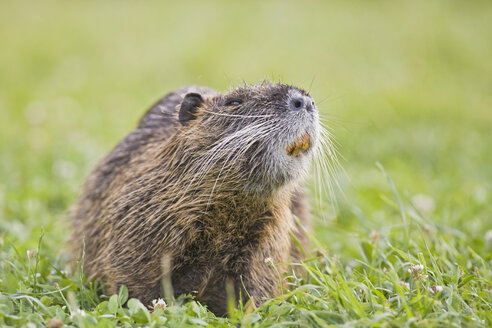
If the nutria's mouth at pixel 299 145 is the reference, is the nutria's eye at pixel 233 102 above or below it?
above

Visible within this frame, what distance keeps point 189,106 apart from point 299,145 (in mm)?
721

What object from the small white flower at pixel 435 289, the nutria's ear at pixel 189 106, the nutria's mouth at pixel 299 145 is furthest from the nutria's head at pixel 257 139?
the small white flower at pixel 435 289

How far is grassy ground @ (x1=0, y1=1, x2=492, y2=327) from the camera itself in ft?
7.95

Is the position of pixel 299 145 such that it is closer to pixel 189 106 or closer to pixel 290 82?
pixel 189 106

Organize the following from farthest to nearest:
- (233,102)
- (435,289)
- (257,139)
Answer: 1. (233,102)
2. (257,139)
3. (435,289)

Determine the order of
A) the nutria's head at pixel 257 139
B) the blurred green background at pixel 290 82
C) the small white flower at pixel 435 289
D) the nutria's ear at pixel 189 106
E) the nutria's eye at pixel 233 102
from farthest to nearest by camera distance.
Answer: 1. the blurred green background at pixel 290 82
2. the nutria's ear at pixel 189 106
3. the nutria's eye at pixel 233 102
4. the nutria's head at pixel 257 139
5. the small white flower at pixel 435 289

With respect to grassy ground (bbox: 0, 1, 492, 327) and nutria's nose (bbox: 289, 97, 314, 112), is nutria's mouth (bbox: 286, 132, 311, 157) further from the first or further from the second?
grassy ground (bbox: 0, 1, 492, 327)

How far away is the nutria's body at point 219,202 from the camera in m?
2.67

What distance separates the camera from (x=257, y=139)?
261 cm

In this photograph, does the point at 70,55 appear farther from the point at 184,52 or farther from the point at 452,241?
the point at 452,241

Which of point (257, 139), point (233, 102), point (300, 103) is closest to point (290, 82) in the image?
point (233, 102)

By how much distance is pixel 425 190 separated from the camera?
4980 mm

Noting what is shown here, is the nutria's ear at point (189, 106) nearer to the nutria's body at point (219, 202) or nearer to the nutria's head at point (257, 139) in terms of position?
the nutria's body at point (219, 202)

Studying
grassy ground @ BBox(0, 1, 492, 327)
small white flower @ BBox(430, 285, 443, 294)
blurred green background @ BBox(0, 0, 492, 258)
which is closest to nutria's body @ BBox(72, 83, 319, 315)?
grassy ground @ BBox(0, 1, 492, 327)
